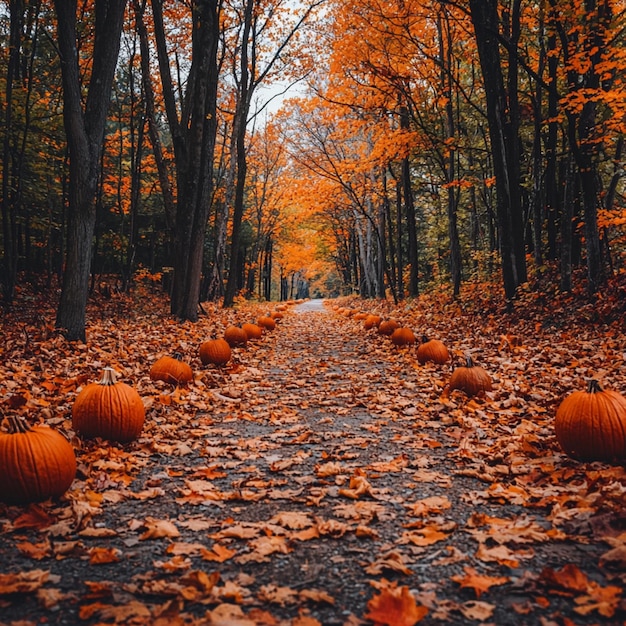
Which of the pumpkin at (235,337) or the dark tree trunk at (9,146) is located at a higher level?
the dark tree trunk at (9,146)

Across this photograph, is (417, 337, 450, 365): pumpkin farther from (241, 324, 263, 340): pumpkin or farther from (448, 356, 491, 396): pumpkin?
(241, 324, 263, 340): pumpkin

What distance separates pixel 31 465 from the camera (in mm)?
2883

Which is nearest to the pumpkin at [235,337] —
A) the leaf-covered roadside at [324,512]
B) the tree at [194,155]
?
the tree at [194,155]

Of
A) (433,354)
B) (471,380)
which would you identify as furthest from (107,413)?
(433,354)

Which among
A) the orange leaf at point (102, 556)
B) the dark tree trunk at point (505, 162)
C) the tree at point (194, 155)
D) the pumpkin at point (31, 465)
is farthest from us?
the tree at point (194, 155)

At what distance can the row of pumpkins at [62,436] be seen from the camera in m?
2.88

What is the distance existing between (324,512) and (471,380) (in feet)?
10.4

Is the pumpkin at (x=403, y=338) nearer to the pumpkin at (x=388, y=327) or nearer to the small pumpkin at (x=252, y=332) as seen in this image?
the pumpkin at (x=388, y=327)

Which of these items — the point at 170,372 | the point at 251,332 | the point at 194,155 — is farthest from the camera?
the point at 194,155

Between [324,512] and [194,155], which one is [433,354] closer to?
[324,512]

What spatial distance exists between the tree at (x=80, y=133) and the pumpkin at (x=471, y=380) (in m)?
6.12

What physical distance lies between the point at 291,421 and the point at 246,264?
3253 centimetres

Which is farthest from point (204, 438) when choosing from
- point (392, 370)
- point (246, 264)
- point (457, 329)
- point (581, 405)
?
point (246, 264)

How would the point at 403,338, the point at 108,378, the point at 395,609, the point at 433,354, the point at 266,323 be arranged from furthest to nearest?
the point at 266,323, the point at 403,338, the point at 433,354, the point at 108,378, the point at 395,609
